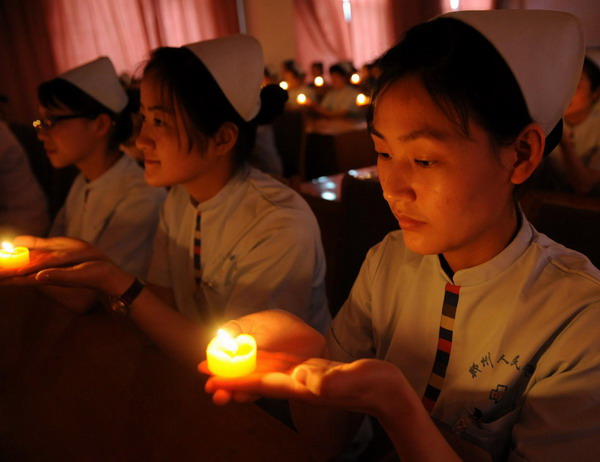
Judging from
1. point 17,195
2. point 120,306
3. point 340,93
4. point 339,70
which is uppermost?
point 120,306

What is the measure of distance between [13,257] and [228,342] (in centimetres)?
66

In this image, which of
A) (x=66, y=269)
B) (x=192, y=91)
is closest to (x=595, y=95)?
(x=192, y=91)

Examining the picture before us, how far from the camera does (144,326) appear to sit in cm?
107

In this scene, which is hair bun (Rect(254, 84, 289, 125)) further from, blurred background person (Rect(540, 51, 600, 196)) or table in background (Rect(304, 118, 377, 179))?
table in background (Rect(304, 118, 377, 179))

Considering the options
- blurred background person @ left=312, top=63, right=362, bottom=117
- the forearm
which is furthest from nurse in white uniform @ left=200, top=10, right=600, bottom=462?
blurred background person @ left=312, top=63, right=362, bottom=117

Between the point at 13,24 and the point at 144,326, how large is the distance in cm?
554

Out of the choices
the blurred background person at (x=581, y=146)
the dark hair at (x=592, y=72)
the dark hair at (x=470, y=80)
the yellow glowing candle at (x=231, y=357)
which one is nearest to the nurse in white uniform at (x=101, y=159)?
the yellow glowing candle at (x=231, y=357)

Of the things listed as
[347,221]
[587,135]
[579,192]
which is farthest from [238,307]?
[587,135]

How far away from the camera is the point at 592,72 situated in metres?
2.32

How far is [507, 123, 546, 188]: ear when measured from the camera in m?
0.69

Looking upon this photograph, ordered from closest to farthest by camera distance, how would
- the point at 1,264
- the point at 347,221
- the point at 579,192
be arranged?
1. the point at 1,264
2. the point at 347,221
3. the point at 579,192

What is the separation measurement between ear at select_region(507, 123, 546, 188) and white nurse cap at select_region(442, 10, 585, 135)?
20mm

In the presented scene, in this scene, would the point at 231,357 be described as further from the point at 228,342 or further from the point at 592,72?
the point at 592,72

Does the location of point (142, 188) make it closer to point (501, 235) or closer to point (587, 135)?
point (501, 235)
